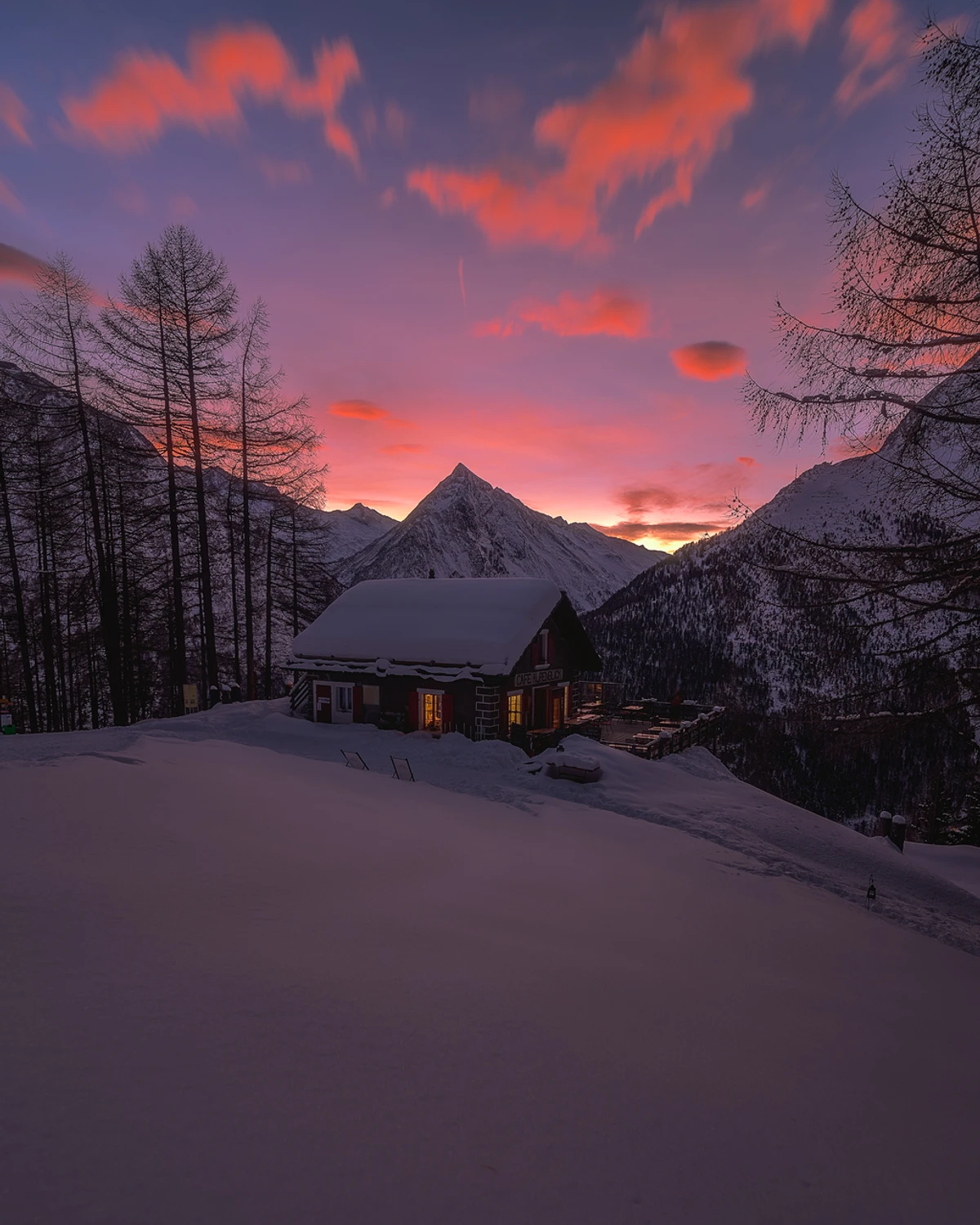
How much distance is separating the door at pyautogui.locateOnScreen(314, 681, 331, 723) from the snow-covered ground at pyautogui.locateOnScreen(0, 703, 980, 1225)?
1476 cm

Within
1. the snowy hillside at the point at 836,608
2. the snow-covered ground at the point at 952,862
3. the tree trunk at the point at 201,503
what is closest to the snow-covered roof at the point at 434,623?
the tree trunk at the point at 201,503

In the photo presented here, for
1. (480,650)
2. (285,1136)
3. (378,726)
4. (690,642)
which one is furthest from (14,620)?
(690,642)

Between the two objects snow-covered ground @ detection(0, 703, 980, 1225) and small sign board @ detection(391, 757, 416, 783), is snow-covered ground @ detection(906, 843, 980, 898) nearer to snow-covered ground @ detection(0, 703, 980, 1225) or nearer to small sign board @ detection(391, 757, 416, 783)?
snow-covered ground @ detection(0, 703, 980, 1225)

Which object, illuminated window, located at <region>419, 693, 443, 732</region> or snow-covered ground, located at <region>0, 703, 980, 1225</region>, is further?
illuminated window, located at <region>419, 693, 443, 732</region>

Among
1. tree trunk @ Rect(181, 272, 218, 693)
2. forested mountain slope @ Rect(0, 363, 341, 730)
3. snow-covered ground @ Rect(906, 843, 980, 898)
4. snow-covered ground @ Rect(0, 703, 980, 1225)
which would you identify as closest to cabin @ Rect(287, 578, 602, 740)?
tree trunk @ Rect(181, 272, 218, 693)

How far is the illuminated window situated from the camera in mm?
20672

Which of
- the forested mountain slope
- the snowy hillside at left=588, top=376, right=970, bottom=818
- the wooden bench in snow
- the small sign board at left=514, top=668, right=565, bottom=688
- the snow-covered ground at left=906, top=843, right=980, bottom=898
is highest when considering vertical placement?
the forested mountain slope

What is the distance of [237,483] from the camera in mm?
25438

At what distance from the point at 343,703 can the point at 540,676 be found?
298 inches

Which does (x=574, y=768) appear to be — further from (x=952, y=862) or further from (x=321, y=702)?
(x=321, y=702)

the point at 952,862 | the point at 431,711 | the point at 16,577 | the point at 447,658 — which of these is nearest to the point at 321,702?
the point at 431,711

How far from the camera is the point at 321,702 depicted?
74.6 feet

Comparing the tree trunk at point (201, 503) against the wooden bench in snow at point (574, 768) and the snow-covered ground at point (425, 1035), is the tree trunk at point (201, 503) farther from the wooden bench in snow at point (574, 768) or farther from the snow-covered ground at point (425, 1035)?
the snow-covered ground at point (425, 1035)

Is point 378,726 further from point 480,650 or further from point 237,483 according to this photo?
point 237,483
